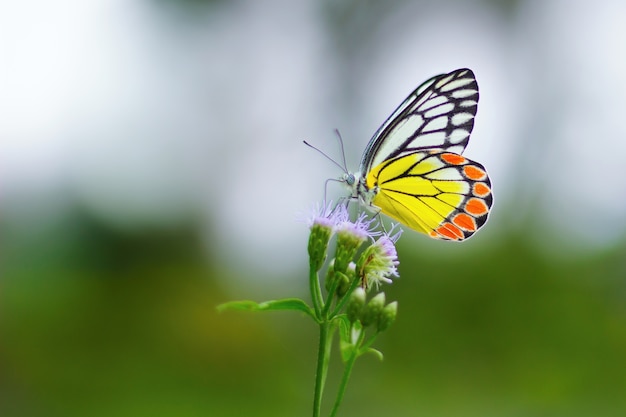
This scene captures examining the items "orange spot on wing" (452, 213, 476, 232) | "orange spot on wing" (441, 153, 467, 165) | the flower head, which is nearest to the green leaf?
the flower head

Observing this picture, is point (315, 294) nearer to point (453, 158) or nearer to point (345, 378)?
point (345, 378)

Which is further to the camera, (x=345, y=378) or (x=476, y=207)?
(x=476, y=207)

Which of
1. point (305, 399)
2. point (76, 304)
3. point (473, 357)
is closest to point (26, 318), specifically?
point (76, 304)

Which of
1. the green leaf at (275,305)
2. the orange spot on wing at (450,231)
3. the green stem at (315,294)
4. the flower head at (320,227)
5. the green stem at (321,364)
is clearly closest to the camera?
the green stem at (321,364)

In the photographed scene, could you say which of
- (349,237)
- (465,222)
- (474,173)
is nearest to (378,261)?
(349,237)

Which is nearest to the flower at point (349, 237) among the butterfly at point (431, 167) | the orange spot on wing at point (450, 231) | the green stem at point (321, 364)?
the butterfly at point (431, 167)

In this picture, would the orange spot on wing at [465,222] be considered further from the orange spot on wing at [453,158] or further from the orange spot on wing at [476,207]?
the orange spot on wing at [453,158]

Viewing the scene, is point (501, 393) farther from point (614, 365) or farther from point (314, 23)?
point (314, 23)
